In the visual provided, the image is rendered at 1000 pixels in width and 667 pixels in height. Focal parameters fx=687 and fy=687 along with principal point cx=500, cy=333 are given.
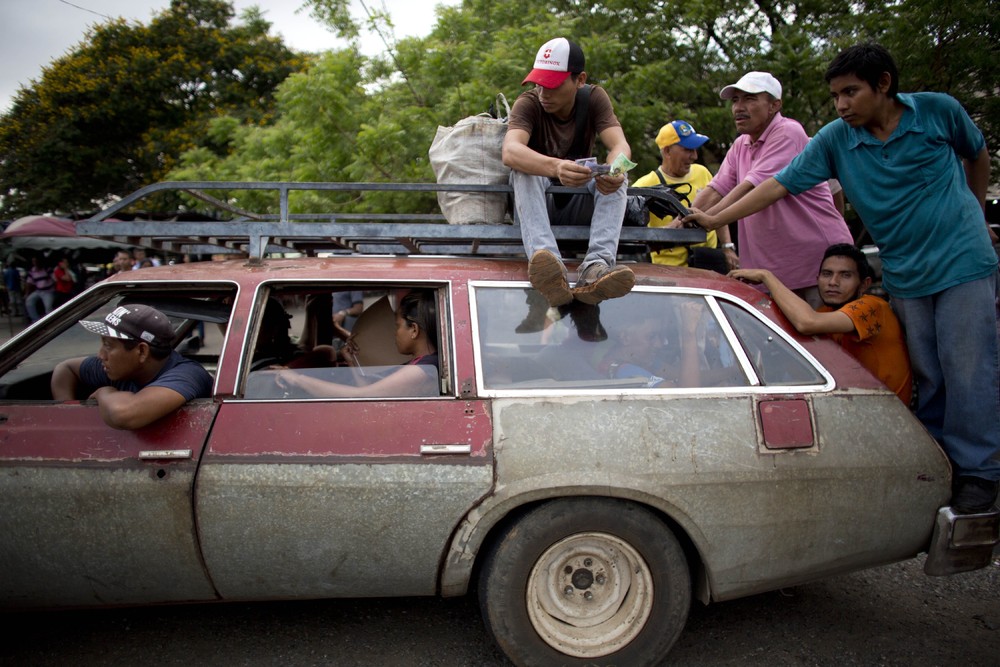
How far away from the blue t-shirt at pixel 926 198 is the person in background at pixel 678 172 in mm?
1342

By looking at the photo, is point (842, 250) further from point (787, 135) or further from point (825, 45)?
point (825, 45)

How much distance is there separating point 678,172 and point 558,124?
160 centimetres

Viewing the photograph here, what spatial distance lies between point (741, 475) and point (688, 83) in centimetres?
665

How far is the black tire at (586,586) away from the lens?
253cm

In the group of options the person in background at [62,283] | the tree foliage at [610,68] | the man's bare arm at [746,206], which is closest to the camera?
the man's bare arm at [746,206]

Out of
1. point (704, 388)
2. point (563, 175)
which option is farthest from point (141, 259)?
point (704, 388)

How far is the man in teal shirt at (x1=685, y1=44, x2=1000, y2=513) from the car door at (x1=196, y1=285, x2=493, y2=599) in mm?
1935

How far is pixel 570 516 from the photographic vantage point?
2516 millimetres

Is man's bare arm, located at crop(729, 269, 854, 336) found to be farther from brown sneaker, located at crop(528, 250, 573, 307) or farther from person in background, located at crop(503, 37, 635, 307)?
brown sneaker, located at crop(528, 250, 573, 307)

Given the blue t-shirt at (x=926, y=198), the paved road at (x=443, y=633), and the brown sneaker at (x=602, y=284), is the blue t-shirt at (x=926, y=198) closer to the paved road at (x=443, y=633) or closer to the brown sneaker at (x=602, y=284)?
the brown sneaker at (x=602, y=284)

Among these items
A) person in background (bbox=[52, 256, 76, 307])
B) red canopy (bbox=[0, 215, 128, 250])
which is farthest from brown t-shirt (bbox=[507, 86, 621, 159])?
person in background (bbox=[52, 256, 76, 307])

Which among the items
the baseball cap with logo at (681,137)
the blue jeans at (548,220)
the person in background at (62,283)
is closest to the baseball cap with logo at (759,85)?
the baseball cap with logo at (681,137)

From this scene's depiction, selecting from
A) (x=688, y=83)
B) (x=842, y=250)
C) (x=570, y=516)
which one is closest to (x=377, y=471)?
(x=570, y=516)

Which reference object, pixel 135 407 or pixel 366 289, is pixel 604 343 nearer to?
pixel 366 289
